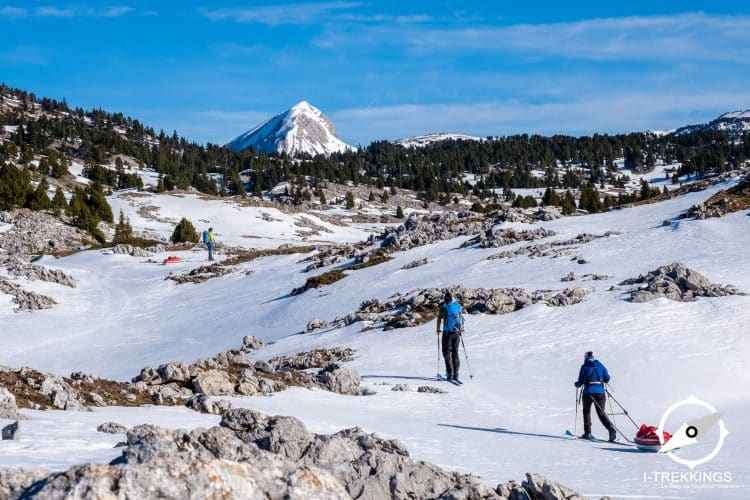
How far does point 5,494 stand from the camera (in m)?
4.62

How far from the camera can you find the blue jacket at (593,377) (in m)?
12.2

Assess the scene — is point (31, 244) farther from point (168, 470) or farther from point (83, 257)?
point (168, 470)

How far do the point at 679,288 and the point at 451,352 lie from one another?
31.1ft

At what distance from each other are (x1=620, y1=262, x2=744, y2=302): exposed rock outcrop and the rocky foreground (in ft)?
51.9

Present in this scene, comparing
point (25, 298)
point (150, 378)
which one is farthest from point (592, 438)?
point (25, 298)

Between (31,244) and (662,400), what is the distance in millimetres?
58817

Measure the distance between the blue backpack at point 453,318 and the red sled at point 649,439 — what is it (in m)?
6.93

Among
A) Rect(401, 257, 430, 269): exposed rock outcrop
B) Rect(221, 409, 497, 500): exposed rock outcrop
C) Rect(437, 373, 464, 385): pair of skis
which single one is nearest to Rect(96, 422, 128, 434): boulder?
Rect(221, 409, 497, 500): exposed rock outcrop

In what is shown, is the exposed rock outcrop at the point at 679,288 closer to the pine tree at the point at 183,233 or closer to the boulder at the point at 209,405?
the boulder at the point at 209,405

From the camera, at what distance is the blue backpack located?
57.2 feet

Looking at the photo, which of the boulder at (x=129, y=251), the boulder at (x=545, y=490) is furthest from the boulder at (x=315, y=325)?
the boulder at (x=129, y=251)

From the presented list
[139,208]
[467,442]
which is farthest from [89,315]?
[139,208]

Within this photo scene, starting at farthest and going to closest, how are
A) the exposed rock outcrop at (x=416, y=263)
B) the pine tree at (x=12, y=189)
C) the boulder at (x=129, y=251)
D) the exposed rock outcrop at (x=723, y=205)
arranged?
1. the pine tree at (x=12, y=189)
2. the boulder at (x=129, y=251)
3. the exposed rock outcrop at (x=416, y=263)
4. the exposed rock outcrop at (x=723, y=205)

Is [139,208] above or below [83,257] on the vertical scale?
above
